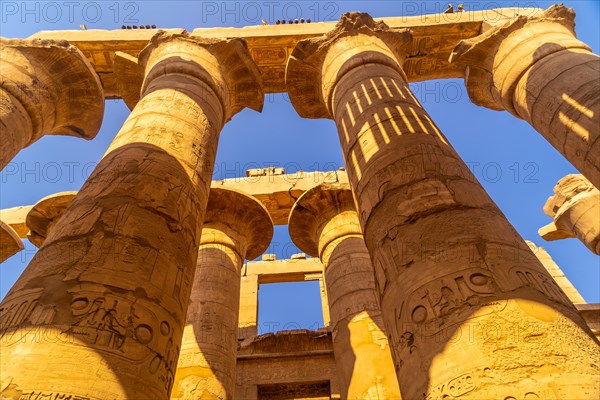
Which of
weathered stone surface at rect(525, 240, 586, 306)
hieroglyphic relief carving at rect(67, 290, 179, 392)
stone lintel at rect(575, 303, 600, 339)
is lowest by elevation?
hieroglyphic relief carving at rect(67, 290, 179, 392)

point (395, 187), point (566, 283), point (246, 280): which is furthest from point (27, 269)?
point (566, 283)

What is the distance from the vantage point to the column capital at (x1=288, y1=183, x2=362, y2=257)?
33.1 feet

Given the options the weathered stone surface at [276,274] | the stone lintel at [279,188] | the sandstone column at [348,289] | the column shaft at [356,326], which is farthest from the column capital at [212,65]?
the weathered stone surface at [276,274]

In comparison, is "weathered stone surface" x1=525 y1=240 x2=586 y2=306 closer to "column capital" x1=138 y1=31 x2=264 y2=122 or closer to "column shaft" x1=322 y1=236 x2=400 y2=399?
"column shaft" x1=322 y1=236 x2=400 y2=399

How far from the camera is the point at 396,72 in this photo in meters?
6.99

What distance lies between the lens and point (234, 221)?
9.94 meters

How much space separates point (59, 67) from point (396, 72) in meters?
5.88

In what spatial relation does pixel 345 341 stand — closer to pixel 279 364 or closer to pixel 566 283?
pixel 279 364

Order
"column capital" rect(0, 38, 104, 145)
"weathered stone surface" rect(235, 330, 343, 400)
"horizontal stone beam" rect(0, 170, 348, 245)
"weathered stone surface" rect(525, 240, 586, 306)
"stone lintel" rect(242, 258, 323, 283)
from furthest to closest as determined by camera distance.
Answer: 1. "stone lintel" rect(242, 258, 323, 283)
2. "weathered stone surface" rect(525, 240, 586, 306)
3. "horizontal stone beam" rect(0, 170, 348, 245)
4. "weathered stone surface" rect(235, 330, 343, 400)
5. "column capital" rect(0, 38, 104, 145)

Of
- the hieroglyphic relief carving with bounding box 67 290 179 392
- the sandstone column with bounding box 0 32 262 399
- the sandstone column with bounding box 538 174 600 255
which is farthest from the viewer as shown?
the sandstone column with bounding box 538 174 600 255

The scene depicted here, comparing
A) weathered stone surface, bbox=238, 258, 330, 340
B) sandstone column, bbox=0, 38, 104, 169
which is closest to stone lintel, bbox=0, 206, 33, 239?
sandstone column, bbox=0, 38, 104, 169

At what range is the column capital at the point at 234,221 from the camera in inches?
379

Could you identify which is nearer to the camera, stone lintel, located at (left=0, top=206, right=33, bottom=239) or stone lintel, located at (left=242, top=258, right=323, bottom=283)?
stone lintel, located at (left=0, top=206, right=33, bottom=239)

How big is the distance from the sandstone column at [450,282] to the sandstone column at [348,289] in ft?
12.4
